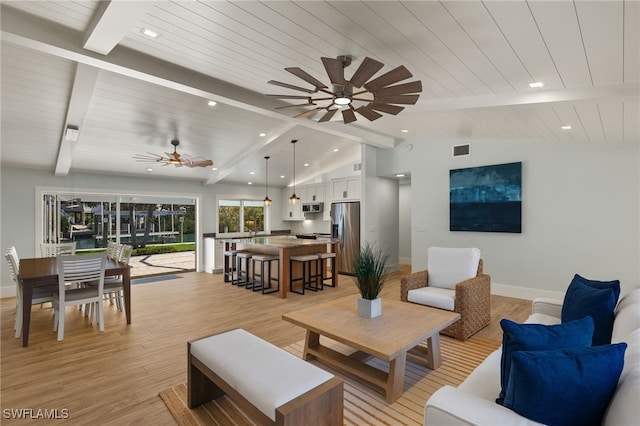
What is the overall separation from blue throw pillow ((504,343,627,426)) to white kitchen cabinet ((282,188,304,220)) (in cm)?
797

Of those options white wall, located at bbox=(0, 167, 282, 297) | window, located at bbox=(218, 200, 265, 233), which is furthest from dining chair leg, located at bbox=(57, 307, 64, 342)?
window, located at bbox=(218, 200, 265, 233)

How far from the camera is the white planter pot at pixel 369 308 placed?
8.79ft

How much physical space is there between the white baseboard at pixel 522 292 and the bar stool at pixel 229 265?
→ 4977mm

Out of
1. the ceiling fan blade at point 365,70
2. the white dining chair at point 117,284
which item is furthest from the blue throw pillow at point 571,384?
the white dining chair at point 117,284

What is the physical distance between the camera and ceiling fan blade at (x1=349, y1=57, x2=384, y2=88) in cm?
209

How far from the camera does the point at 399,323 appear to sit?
101 inches

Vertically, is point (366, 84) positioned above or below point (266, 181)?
above

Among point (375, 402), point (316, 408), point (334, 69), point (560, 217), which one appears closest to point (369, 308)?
point (375, 402)

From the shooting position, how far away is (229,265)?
23.3 feet

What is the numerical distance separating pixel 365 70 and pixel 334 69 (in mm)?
225

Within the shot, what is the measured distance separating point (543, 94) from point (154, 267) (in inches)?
344

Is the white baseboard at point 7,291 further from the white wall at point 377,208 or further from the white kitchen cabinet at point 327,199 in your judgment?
the white wall at point 377,208

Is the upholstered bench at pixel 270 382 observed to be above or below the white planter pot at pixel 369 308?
below

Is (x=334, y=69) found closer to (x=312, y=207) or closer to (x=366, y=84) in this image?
(x=366, y=84)
